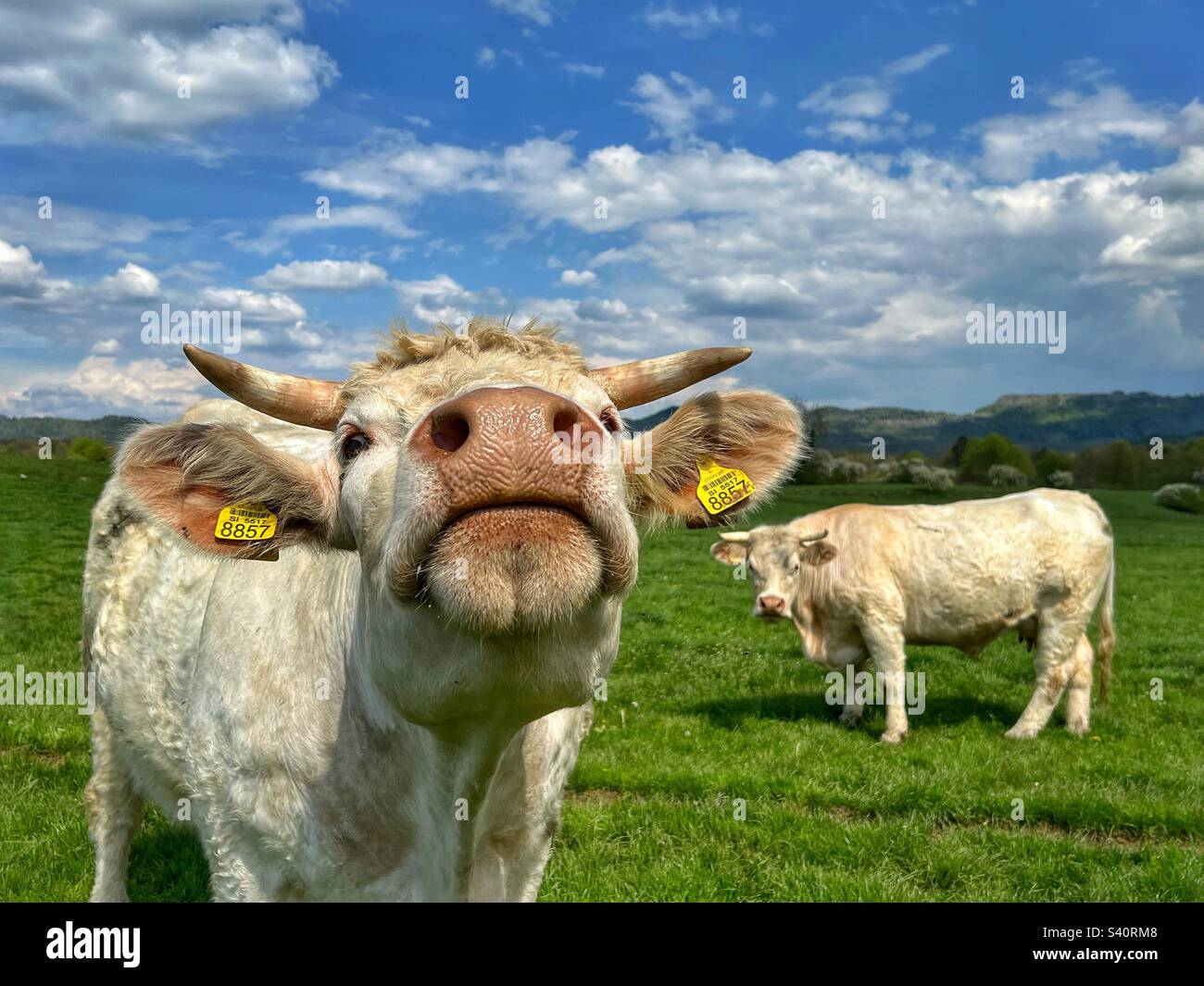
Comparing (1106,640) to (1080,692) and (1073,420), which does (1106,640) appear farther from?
(1073,420)

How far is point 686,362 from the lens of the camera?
3.40 meters

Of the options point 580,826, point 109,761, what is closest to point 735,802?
point 580,826

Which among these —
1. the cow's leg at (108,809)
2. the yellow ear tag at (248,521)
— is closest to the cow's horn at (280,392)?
the yellow ear tag at (248,521)

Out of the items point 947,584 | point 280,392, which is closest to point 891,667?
point 947,584

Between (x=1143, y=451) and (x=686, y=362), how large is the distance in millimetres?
68034

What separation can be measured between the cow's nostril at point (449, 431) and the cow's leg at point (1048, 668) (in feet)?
29.0

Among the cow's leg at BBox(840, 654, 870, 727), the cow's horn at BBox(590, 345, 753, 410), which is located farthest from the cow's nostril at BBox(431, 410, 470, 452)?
the cow's leg at BBox(840, 654, 870, 727)

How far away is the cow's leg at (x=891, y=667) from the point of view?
9.48 meters

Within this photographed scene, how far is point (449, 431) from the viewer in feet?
7.85

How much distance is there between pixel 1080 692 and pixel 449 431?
9.75 meters

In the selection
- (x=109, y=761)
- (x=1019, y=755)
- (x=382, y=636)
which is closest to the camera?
(x=382, y=636)

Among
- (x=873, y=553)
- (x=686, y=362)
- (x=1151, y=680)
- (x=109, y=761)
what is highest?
(x=686, y=362)

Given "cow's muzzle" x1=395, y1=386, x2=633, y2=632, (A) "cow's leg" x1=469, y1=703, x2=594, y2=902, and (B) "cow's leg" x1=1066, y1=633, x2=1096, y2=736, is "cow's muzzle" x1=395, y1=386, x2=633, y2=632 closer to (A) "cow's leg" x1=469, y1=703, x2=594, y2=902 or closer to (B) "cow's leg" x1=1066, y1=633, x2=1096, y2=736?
(A) "cow's leg" x1=469, y1=703, x2=594, y2=902
